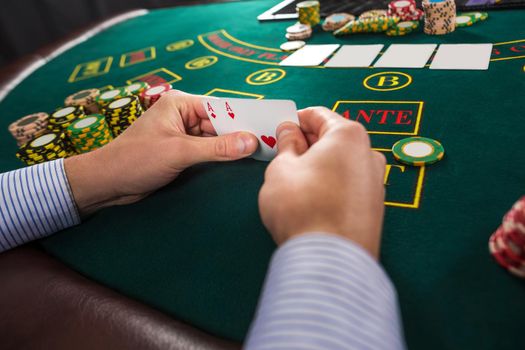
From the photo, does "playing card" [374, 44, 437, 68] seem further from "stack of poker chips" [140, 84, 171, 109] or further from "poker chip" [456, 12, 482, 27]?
"stack of poker chips" [140, 84, 171, 109]

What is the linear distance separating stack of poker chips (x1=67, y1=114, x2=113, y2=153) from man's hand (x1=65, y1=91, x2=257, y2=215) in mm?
275

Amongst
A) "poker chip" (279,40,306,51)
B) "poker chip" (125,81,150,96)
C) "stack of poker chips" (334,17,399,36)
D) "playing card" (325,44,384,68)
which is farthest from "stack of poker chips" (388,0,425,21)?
"poker chip" (125,81,150,96)

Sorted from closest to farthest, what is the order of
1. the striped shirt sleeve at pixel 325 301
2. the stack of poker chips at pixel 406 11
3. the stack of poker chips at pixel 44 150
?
1. the striped shirt sleeve at pixel 325 301
2. the stack of poker chips at pixel 44 150
3. the stack of poker chips at pixel 406 11

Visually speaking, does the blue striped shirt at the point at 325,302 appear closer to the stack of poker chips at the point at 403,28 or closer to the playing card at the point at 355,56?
the playing card at the point at 355,56

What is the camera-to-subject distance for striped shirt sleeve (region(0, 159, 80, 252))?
106 cm

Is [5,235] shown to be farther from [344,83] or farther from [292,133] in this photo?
[344,83]

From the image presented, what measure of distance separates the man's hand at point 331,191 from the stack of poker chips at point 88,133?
0.89m

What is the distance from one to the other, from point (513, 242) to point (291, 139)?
19.3 inches

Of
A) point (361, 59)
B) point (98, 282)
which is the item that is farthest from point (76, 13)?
point (98, 282)

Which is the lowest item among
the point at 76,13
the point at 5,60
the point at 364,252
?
the point at 5,60

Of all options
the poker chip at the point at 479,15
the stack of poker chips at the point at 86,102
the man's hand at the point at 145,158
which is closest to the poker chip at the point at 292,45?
the poker chip at the point at 479,15

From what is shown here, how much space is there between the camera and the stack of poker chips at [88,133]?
4.64 feet

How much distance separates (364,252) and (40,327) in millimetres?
686

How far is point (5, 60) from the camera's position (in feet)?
17.9
